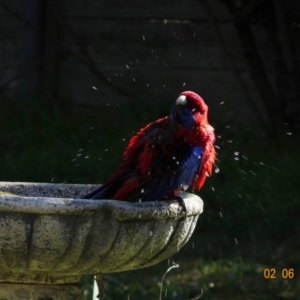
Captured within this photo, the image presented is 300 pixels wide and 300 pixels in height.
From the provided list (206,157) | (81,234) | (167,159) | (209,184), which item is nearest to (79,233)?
(81,234)

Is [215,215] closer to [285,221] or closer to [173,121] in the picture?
[285,221]

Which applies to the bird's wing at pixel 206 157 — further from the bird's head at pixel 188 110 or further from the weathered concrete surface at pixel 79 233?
the weathered concrete surface at pixel 79 233

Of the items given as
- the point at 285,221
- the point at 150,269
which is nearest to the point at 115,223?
the point at 150,269

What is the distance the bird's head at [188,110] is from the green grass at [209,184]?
1.41 metres

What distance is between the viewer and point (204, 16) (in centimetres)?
578

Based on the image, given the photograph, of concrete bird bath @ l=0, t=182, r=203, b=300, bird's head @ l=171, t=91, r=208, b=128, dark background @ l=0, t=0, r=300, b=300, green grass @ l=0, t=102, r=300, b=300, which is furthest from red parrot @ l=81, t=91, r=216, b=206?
dark background @ l=0, t=0, r=300, b=300

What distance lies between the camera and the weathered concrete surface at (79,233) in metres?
2.08

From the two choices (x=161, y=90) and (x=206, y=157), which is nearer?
(x=206, y=157)

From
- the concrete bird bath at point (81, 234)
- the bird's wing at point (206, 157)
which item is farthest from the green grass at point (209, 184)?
the concrete bird bath at point (81, 234)

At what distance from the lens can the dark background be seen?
5012 millimetres

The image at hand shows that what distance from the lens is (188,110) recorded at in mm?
2678

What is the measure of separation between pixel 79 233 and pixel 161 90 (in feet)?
12.4

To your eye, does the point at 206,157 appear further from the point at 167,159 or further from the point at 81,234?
the point at 81,234

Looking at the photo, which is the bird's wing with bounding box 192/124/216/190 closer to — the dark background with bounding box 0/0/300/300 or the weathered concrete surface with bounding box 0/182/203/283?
the weathered concrete surface with bounding box 0/182/203/283
